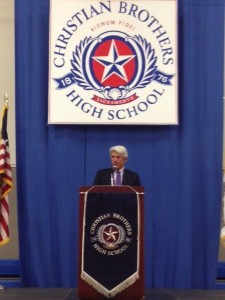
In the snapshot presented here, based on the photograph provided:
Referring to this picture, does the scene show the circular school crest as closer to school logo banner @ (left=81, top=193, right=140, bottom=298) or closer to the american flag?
school logo banner @ (left=81, top=193, right=140, bottom=298)

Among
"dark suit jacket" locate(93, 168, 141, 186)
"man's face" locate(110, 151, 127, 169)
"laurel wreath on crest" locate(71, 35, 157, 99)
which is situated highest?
"laurel wreath on crest" locate(71, 35, 157, 99)

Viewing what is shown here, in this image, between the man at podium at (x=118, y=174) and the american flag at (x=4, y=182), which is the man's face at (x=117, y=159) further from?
the american flag at (x=4, y=182)


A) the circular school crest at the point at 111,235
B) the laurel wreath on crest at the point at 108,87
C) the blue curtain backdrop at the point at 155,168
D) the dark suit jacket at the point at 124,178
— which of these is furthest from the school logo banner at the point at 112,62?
the circular school crest at the point at 111,235

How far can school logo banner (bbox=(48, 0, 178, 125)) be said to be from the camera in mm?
6316

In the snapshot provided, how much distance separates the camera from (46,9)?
642cm

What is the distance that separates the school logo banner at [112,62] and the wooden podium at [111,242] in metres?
1.28

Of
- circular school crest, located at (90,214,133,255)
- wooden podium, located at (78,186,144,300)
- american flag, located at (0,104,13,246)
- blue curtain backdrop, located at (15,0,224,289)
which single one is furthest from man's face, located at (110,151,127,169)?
american flag, located at (0,104,13,246)

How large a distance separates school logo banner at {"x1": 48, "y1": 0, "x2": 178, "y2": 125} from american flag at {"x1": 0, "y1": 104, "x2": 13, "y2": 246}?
0.45 m

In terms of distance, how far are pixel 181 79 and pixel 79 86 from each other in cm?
99

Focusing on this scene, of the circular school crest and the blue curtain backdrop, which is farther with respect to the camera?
the blue curtain backdrop

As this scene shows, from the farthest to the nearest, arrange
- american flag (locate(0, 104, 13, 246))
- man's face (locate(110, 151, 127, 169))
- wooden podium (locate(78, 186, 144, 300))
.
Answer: american flag (locate(0, 104, 13, 246))
man's face (locate(110, 151, 127, 169))
wooden podium (locate(78, 186, 144, 300))

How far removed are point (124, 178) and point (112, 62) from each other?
1.30 metres

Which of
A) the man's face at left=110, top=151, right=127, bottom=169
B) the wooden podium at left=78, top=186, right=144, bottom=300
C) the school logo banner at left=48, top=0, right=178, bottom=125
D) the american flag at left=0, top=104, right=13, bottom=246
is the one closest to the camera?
the wooden podium at left=78, top=186, right=144, bottom=300

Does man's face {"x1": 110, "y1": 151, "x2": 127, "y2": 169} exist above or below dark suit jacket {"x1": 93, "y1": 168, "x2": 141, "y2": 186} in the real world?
above
